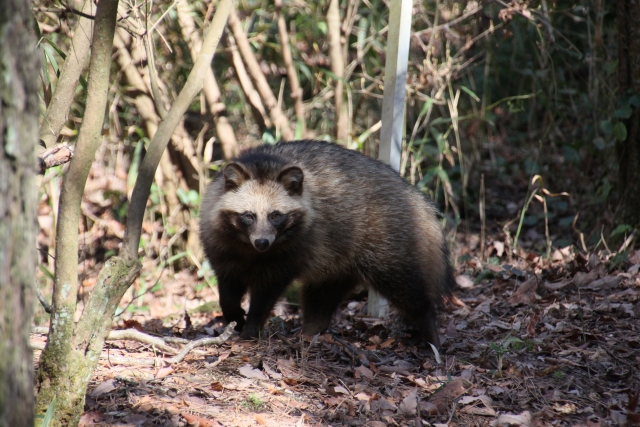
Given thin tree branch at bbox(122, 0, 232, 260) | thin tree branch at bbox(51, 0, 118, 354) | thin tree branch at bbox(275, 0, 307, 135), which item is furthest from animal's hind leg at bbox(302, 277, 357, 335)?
thin tree branch at bbox(275, 0, 307, 135)

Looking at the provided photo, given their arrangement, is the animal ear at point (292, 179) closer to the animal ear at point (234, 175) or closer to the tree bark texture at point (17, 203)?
the animal ear at point (234, 175)

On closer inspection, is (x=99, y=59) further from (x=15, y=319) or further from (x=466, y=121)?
(x=466, y=121)

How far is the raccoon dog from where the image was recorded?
4.83 meters

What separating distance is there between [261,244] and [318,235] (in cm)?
68

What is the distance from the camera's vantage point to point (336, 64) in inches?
303

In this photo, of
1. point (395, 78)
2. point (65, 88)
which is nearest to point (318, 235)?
point (395, 78)

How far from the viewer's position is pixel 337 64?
770 centimetres

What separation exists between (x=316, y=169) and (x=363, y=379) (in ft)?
6.15

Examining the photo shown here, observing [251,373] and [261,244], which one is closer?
[251,373]

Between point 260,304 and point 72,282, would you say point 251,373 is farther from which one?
point 72,282

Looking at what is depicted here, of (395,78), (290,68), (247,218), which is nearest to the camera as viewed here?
(247,218)

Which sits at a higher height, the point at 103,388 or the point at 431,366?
the point at 103,388

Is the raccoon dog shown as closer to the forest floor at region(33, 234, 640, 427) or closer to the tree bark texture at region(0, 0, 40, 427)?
the forest floor at region(33, 234, 640, 427)

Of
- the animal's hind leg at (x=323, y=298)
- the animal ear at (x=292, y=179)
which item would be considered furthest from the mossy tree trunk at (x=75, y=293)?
the animal's hind leg at (x=323, y=298)
